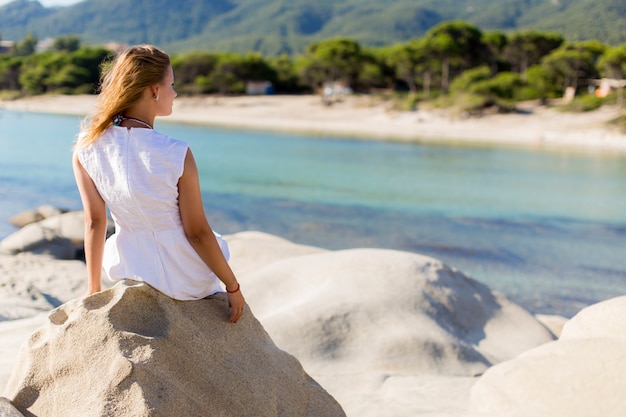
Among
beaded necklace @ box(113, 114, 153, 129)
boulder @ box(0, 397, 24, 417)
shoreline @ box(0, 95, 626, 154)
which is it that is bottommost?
shoreline @ box(0, 95, 626, 154)

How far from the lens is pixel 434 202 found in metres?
19.2

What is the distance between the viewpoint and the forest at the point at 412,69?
2237 inches

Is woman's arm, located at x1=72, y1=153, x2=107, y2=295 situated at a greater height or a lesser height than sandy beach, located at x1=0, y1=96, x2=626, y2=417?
greater

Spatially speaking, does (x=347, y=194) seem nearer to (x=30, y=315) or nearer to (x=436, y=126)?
(x=30, y=315)

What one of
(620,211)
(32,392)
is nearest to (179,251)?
(32,392)

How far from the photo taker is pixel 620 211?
19.3 metres

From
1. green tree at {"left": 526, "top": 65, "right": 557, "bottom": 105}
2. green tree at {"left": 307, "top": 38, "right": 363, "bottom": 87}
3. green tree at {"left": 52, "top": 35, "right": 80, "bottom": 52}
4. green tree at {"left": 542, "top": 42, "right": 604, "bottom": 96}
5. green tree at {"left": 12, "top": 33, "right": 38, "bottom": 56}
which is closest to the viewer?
green tree at {"left": 526, "top": 65, "right": 557, "bottom": 105}

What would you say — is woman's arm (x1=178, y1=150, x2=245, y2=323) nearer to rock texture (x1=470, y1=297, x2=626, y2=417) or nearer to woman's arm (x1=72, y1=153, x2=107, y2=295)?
Answer: woman's arm (x1=72, y1=153, x2=107, y2=295)

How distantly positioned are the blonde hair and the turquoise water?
7641 millimetres

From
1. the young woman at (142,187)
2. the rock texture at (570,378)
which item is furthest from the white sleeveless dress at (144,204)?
the rock texture at (570,378)

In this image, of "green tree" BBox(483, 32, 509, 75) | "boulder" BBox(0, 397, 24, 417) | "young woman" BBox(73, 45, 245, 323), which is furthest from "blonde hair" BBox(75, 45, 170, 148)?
"green tree" BBox(483, 32, 509, 75)

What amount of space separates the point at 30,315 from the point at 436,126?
45.5 meters

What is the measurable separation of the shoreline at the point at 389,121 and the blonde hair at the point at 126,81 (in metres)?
38.0

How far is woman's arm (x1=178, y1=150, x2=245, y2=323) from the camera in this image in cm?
260
